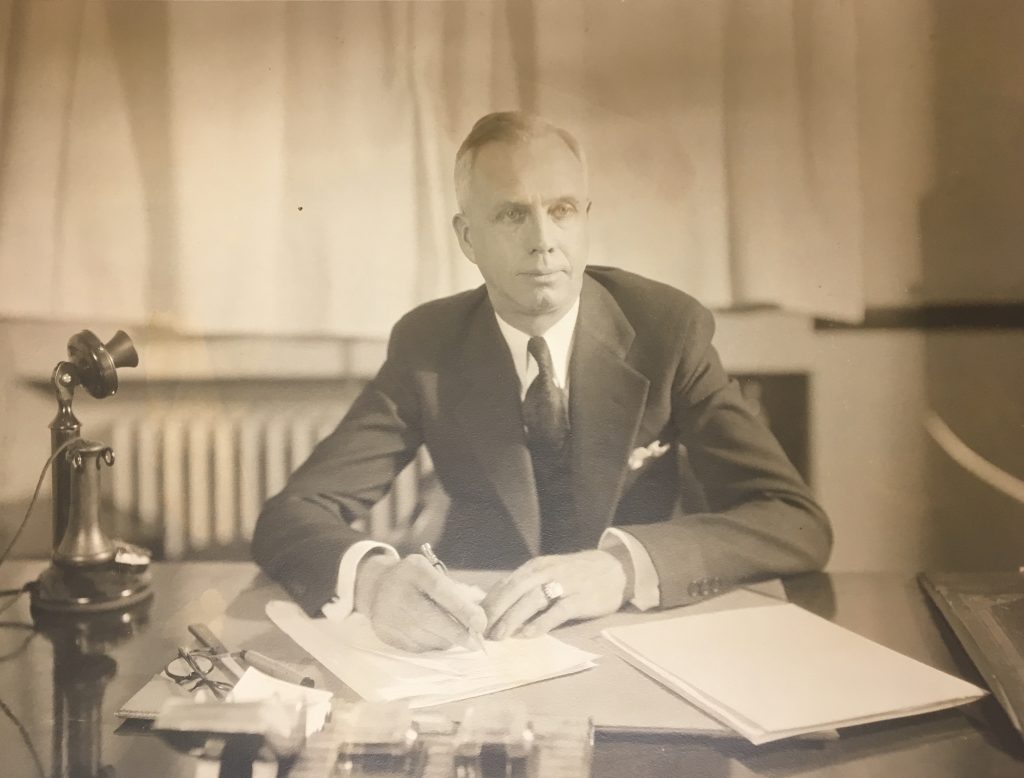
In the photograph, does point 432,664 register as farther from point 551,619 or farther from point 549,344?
point 549,344

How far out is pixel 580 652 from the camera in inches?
41.1

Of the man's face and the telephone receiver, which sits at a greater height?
the man's face

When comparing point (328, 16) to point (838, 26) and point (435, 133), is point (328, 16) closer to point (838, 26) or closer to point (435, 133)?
point (435, 133)

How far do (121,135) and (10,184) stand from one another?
0.62 ft

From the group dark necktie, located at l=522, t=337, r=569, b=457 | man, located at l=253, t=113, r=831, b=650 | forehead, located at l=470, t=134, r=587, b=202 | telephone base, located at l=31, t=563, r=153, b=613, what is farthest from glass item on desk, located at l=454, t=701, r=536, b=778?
forehead, located at l=470, t=134, r=587, b=202

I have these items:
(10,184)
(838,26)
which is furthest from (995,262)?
(10,184)

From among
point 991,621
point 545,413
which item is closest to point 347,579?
point 545,413

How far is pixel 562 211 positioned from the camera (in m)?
1.24

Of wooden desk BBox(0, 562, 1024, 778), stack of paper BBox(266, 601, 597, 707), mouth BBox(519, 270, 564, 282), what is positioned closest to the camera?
wooden desk BBox(0, 562, 1024, 778)

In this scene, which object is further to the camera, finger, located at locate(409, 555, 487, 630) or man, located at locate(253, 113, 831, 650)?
man, located at locate(253, 113, 831, 650)

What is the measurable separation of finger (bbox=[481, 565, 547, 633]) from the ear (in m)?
0.44

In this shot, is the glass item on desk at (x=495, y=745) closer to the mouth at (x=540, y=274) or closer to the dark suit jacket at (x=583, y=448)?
the dark suit jacket at (x=583, y=448)

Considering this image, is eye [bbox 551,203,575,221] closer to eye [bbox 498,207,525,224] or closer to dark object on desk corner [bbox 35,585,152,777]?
eye [bbox 498,207,525,224]

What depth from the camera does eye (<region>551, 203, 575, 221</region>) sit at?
123cm
